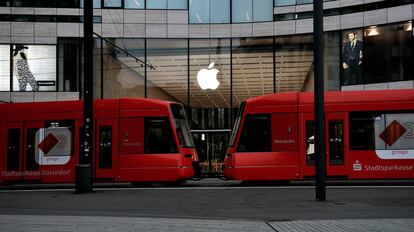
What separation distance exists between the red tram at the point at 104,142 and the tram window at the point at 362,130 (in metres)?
5.89

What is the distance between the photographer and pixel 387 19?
28.0 meters

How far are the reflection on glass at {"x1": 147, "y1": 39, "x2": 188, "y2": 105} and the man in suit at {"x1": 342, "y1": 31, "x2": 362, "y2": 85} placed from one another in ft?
27.2

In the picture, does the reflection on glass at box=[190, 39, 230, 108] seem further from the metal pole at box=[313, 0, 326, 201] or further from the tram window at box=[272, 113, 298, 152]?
the metal pole at box=[313, 0, 326, 201]

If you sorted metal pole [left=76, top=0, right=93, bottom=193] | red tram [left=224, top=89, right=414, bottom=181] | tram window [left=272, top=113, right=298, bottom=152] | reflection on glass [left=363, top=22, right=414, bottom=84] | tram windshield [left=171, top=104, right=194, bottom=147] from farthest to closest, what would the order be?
1. reflection on glass [left=363, top=22, right=414, bottom=84]
2. tram windshield [left=171, top=104, right=194, bottom=147]
3. tram window [left=272, top=113, right=298, bottom=152]
4. red tram [left=224, top=89, right=414, bottom=181]
5. metal pole [left=76, top=0, right=93, bottom=193]

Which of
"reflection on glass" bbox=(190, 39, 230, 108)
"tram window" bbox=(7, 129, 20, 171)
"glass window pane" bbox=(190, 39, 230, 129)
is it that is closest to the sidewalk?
"tram window" bbox=(7, 129, 20, 171)

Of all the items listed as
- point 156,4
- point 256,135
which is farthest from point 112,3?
point 256,135

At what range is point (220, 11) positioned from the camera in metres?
31.0

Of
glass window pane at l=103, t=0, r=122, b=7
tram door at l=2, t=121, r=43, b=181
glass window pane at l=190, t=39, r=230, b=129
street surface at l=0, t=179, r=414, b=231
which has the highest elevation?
glass window pane at l=103, t=0, r=122, b=7

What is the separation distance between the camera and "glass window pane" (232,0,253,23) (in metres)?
30.8

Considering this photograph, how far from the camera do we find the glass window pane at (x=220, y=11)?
31.0 m

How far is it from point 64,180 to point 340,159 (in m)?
10.3

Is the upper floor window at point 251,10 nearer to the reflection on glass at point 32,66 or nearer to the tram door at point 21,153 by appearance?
the reflection on glass at point 32,66

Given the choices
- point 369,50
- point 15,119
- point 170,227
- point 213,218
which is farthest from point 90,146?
point 369,50

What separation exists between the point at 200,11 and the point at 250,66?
3.94 m
